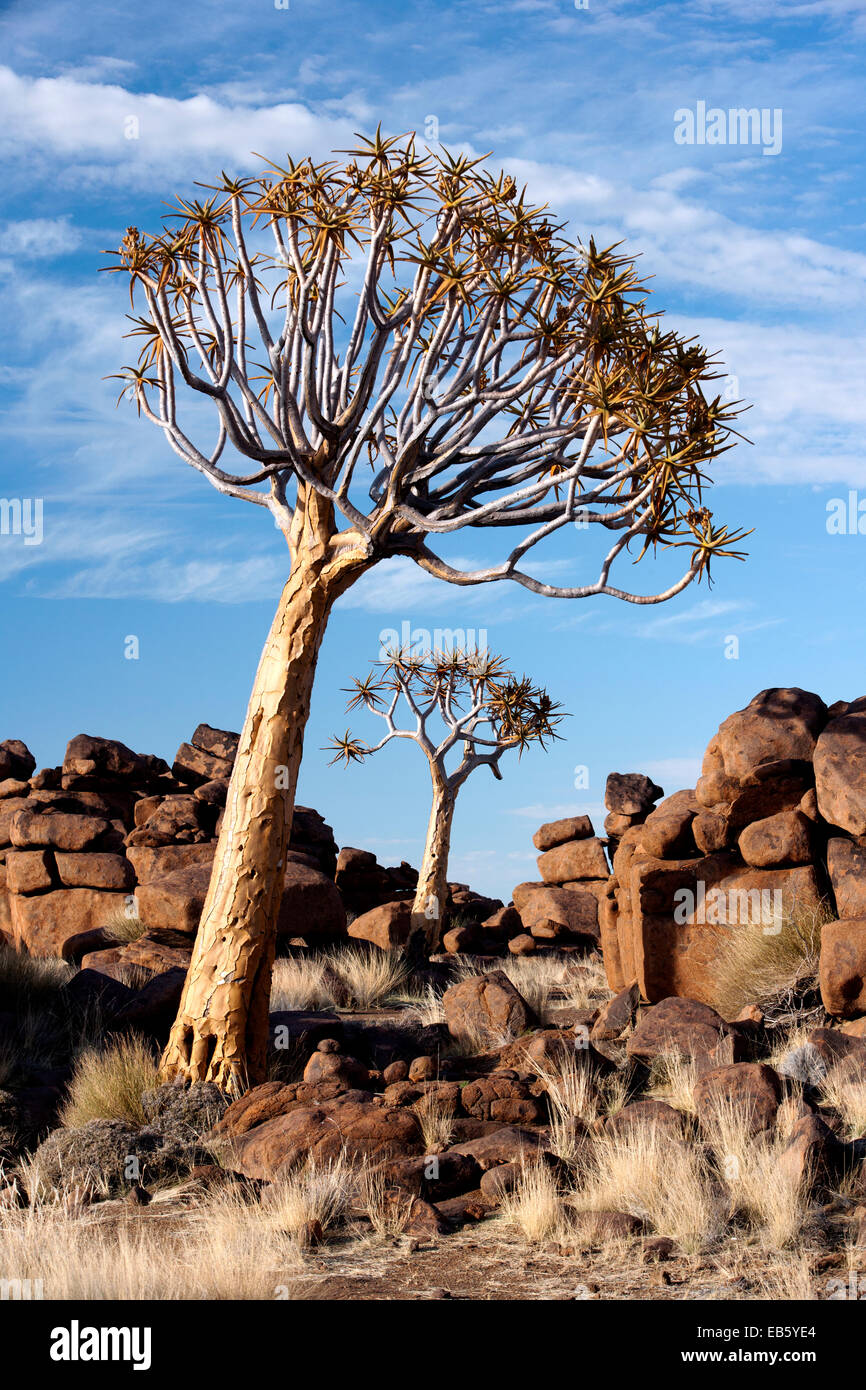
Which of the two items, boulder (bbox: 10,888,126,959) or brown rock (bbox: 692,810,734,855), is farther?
boulder (bbox: 10,888,126,959)

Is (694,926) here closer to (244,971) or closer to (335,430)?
(244,971)

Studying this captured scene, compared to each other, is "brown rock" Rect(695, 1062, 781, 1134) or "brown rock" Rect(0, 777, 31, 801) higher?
"brown rock" Rect(0, 777, 31, 801)

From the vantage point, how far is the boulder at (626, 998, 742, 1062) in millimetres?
10648

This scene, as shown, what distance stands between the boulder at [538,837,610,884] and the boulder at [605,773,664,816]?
22.0ft

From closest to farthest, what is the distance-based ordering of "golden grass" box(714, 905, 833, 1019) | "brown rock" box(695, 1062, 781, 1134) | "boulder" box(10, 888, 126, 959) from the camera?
"brown rock" box(695, 1062, 781, 1134), "golden grass" box(714, 905, 833, 1019), "boulder" box(10, 888, 126, 959)

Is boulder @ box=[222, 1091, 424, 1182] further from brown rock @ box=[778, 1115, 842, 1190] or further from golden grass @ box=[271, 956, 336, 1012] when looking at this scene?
golden grass @ box=[271, 956, 336, 1012]

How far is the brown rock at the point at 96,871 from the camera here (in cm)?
2102

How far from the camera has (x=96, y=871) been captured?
21203 millimetres

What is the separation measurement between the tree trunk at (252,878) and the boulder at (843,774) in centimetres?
567

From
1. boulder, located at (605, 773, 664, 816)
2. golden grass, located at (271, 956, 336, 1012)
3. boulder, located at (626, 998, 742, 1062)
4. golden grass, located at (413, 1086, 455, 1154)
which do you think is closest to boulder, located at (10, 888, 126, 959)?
golden grass, located at (271, 956, 336, 1012)

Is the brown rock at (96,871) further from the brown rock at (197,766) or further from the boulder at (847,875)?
the boulder at (847,875)

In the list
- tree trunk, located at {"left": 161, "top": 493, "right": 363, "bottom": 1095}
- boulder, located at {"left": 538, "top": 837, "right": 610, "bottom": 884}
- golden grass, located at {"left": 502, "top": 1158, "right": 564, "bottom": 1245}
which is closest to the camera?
golden grass, located at {"left": 502, "top": 1158, "right": 564, "bottom": 1245}

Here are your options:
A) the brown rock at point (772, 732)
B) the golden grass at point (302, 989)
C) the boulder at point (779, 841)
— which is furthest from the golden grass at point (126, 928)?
the boulder at point (779, 841)

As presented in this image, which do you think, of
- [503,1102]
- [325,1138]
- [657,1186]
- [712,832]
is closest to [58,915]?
[712,832]
